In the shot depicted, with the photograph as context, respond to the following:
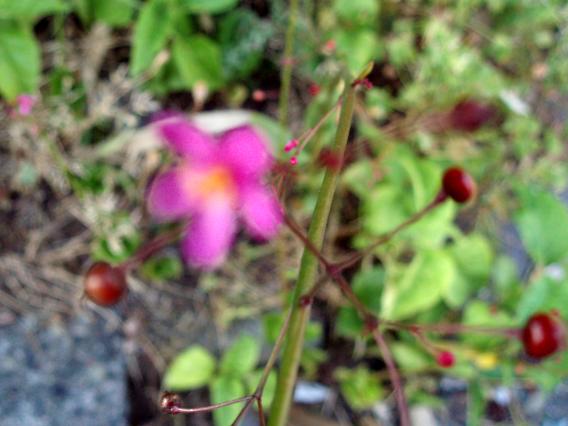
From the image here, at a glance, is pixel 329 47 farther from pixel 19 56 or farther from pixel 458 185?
pixel 19 56

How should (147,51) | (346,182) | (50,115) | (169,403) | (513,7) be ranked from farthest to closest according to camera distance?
(513,7) < (346,182) < (50,115) < (147,51) < (169,403)

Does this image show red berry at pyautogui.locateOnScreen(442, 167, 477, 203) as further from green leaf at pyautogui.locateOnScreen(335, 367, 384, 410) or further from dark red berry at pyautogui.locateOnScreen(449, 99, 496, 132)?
green leaf at pyautogui.locateOnScreen(335, 367, 384, 410)

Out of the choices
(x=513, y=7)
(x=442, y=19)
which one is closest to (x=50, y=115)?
(x=442, y=19)

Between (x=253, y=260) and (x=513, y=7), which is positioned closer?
(x=253, y=260)

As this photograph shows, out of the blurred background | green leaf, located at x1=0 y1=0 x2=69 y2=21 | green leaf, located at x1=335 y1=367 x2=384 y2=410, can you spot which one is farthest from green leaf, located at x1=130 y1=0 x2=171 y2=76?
green leaf, located at x1=335 y1=367 x2=384 y2=410

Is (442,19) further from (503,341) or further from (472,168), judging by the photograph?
(503,341)

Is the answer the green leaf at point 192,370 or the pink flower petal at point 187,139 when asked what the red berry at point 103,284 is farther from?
the green leaf at point 192,370
